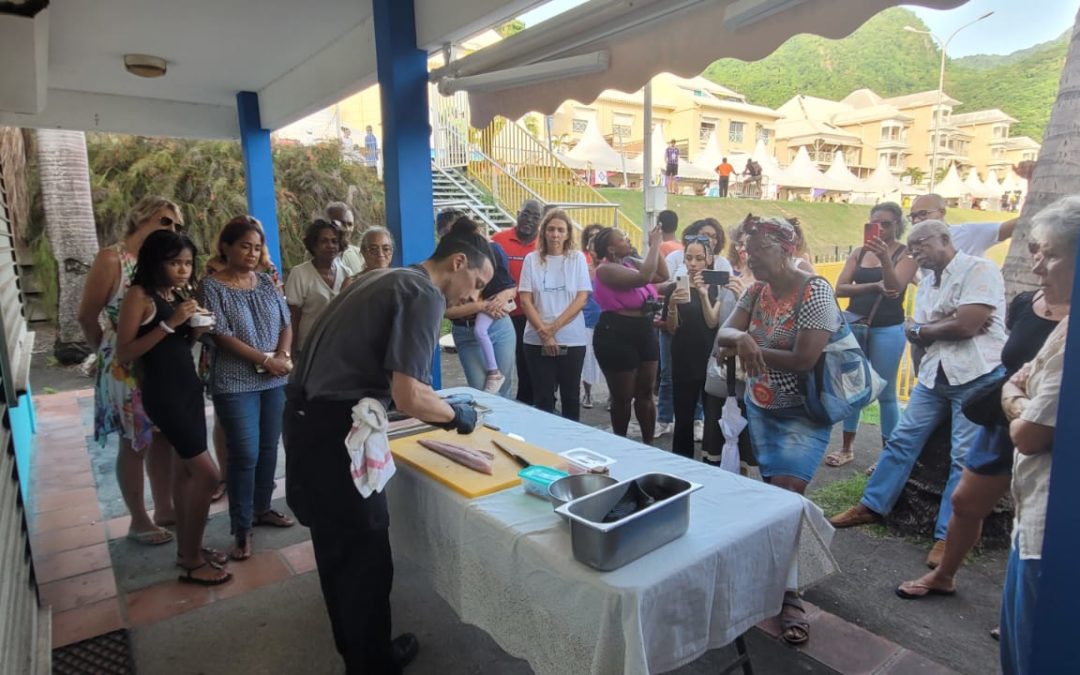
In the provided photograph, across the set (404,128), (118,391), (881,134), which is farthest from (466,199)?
(881,134)

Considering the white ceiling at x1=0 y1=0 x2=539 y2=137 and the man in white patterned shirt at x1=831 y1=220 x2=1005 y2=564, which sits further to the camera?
the white ceiling at x1=0 y1=0 x2=539 y2=137

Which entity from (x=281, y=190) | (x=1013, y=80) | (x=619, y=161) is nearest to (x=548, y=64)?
(x=281, y=190)

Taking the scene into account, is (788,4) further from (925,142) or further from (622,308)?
(925,142)

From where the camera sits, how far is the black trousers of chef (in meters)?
1.83

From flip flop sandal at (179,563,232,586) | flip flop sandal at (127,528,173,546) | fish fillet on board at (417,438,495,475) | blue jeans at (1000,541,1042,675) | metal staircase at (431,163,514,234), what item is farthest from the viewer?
metal staircase at (431,163,514,234)

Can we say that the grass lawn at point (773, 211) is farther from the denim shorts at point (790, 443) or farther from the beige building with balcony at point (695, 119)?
the denim shorts at point (790, 443)

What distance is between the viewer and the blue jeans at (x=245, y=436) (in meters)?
2.82

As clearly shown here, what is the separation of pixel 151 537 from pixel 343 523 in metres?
2.00

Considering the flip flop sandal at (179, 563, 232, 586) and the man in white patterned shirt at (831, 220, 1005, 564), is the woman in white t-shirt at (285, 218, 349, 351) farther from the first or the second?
the man in white patterned shirt at (831, 220, 1005, 564)

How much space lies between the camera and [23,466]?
3.76 m

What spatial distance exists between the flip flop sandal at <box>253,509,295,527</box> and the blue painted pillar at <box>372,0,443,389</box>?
63.3 inches

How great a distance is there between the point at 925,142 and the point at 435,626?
3838cm

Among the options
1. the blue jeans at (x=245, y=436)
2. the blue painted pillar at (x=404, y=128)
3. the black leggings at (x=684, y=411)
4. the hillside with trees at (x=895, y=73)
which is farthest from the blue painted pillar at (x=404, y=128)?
the hillside with trees at (x=895, y=73)

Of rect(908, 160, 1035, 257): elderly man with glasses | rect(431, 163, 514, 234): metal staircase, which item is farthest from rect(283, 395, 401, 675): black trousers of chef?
rect(431, 163, 514, 234): metal staircase
